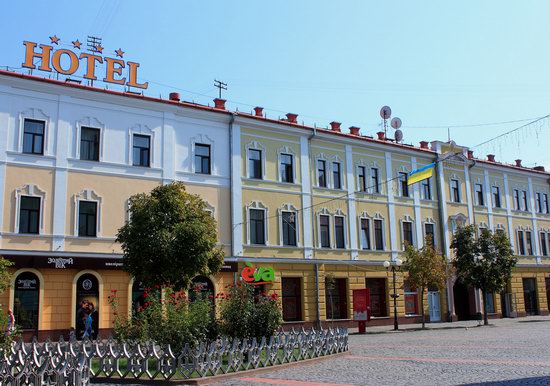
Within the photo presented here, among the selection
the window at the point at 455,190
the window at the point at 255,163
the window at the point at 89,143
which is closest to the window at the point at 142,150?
the window at the point at 89,143

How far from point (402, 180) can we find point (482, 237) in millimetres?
6181

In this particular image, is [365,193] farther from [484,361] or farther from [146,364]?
[146,364]

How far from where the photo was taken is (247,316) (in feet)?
54.1

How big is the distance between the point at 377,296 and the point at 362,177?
24.4 ft

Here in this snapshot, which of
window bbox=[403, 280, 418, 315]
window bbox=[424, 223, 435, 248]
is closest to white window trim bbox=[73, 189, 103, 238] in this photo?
window bbox=[403, 280, 418, 315]

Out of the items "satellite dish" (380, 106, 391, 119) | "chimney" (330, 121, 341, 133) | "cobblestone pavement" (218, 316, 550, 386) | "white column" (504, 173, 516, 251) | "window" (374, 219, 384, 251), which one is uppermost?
"satellite dish" (380, 106, 391, 119)

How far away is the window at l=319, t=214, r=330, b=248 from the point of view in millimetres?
34594

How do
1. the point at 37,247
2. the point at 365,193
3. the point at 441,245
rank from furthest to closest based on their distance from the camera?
the point at 441,245 → the point at 365,193 → the point at 37,247

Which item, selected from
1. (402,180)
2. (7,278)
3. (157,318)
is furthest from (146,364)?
(402,180)

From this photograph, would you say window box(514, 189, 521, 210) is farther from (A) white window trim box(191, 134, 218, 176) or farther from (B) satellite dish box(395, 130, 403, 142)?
(A) white window trim box(191, 134, 218, 176)

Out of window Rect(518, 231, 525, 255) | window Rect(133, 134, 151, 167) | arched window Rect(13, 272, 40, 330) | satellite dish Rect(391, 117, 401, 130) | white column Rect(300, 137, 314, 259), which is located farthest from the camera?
window Rect(518, 231, 525, 255)

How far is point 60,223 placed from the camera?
26.1 m

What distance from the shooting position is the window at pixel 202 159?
3081 centimetres

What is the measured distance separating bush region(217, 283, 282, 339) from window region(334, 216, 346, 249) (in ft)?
60.0
